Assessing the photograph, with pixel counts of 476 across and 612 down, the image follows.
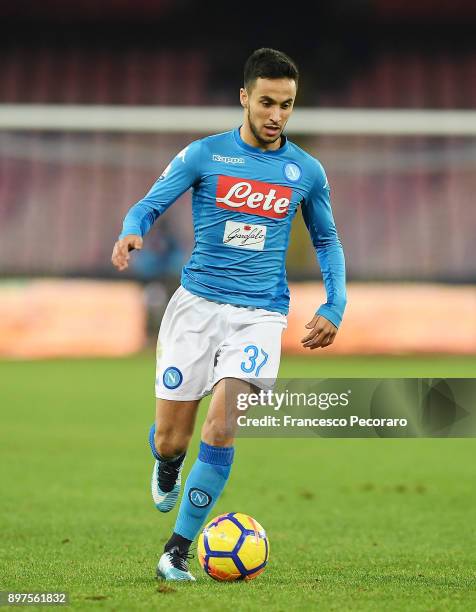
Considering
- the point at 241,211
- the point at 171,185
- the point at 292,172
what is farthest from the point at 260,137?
the point at 171,185

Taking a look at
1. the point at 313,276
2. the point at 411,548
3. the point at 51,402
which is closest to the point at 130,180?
the point at 313,276

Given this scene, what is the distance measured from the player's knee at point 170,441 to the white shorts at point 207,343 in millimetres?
210

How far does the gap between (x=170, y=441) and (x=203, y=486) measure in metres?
0.43

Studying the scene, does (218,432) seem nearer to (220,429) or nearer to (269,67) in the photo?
(220,429)

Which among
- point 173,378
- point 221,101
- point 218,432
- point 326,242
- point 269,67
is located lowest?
point 218,432

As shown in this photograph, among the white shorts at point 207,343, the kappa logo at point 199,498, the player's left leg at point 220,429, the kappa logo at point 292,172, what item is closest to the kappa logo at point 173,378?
the white shorts at point 207,343

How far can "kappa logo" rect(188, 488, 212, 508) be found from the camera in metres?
4.86

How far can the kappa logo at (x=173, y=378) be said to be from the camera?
5.05m

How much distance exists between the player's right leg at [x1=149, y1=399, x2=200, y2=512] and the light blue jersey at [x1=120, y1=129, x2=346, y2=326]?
516 mm

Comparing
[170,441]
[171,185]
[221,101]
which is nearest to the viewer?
[171,185]

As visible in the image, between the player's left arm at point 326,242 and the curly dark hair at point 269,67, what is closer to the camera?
the curly dark hair at point 269,67

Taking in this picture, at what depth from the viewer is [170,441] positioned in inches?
206

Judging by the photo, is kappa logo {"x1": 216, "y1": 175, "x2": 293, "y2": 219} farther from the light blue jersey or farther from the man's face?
the man's face

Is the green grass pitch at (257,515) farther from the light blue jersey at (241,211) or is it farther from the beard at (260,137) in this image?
the beard at (260,137)
